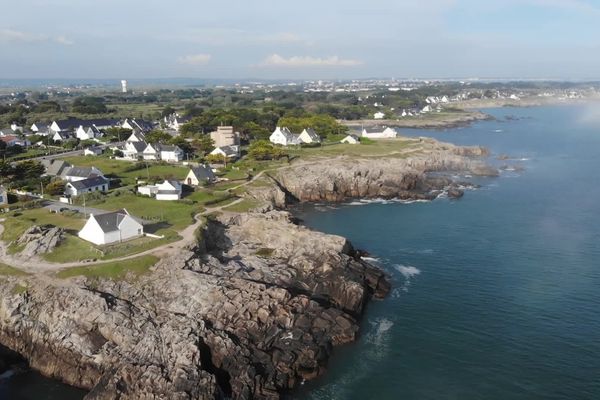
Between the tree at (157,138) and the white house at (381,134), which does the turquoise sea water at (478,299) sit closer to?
the tree at (157,138)

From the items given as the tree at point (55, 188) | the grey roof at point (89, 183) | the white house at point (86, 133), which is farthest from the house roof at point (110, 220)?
the white house at point (86, 133)

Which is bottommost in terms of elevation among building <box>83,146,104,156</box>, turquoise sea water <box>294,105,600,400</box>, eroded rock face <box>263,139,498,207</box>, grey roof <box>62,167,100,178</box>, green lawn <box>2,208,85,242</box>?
turquoise sea water <box>294,105,600,400</box>

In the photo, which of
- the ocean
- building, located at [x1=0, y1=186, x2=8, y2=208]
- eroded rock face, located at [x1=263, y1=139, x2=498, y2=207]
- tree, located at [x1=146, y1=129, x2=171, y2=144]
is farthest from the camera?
tree, located at [x1=146, y1=129, x2=171, y2=144]

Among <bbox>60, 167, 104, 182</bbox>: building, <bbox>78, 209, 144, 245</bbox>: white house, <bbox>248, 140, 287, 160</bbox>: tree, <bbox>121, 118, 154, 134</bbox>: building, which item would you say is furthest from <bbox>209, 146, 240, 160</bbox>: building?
<bbox>78, 209, 144, 245</bbox>: white house

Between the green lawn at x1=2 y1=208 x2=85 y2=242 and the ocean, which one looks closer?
the ocean

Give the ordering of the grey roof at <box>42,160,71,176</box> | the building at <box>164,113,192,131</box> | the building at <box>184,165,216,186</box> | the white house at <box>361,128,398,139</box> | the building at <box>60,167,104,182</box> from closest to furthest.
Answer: the building at <box>60,167,104,182</box>
the building at <box>184,165,216,186</box>
the grey roof at <box>42,160,71,176</box>
the white house at <box>361,128,398,139</box>
the building at <box>164,113,192,131</box>

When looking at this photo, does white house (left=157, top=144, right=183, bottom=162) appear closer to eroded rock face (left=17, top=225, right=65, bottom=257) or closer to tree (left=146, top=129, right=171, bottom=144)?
tree (left=146, top=129, right=171, bottom=144)

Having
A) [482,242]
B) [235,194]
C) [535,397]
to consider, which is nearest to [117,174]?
[235,194]
